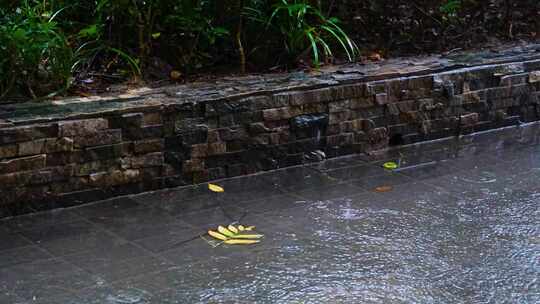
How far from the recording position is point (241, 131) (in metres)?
5.46

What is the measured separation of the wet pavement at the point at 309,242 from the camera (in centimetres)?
391

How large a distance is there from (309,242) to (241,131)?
1.16 meters

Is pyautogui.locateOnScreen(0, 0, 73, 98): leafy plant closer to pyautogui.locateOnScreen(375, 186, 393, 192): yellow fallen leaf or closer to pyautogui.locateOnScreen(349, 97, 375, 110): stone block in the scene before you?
pyautogui.locateOnScreen(349, 97, 375, 110): stone block

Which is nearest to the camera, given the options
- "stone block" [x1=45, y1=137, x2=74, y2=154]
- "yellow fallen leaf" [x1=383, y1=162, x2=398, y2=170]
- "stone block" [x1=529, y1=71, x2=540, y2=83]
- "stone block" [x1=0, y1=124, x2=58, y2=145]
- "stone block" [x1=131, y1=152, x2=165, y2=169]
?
"stone block" [x1=0, y1=124, x2=58, y2=145]

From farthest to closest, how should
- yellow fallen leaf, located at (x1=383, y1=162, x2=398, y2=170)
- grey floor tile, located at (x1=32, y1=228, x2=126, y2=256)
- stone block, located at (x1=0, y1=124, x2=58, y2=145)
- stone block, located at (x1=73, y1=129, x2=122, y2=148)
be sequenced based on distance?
yellow fallen leaf, located at (x1=383, y1=162, x2=398, y2=170) → stone block, located at (x1=73, y1=129, x2=122, y2=148) → stone block, located at (x1=0, y1=124, x2=58, y2=145) → grey floor tile, located at (x1=32, y1=228, x2=126, y2=256)

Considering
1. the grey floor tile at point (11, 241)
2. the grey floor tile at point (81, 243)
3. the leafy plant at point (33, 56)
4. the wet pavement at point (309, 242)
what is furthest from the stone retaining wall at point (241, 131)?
the leafy plant at point (33, 56)

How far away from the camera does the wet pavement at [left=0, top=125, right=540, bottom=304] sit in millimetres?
3914

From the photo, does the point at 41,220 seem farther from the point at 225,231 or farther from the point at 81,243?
the point at 225,231

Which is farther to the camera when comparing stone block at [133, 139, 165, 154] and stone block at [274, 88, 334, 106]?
stone block at [274, 88, 334, 106]

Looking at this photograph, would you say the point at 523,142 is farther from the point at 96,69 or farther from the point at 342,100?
the point at 96,69

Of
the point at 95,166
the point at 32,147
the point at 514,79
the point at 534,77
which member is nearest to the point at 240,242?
the point at 95,166

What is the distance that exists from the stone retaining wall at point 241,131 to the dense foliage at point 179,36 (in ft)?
1.72

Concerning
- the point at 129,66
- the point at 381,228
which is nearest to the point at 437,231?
the point at 381,228

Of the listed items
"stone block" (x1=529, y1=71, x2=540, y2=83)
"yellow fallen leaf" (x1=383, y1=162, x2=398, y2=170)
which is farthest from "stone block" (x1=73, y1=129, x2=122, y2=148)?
"stone block" (x1=529, y1=71, x2=540, y2=83)
